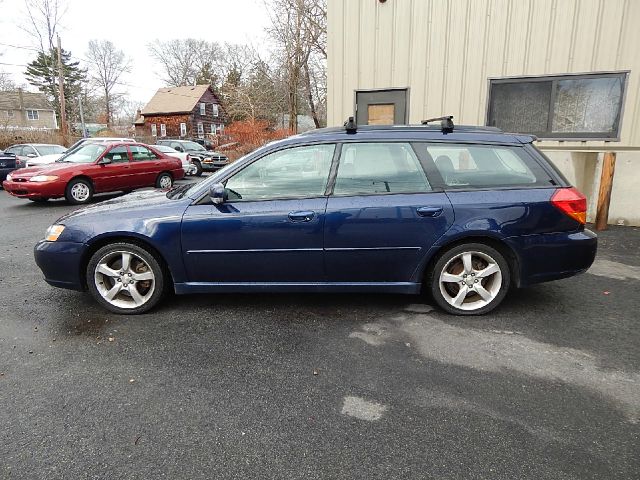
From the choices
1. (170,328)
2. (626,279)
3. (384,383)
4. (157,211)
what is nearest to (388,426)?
(384,383)

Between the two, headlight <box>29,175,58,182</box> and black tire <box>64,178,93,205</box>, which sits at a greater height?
headlight <box>29,175,58,182</box>

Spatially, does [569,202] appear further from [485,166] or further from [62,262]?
[62,262]

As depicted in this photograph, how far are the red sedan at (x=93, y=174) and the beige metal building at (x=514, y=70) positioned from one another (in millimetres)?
6387

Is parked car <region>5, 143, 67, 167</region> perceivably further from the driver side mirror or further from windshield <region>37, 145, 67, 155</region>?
the driver side mirror

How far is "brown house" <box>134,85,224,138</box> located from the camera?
48.1m

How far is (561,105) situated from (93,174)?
1027 centimetres

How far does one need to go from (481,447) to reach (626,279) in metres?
3.66

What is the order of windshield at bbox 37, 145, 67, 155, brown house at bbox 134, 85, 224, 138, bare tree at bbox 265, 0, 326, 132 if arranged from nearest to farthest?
windshield at bbox 37, 145, 67, 155
bare tree at bbox 265, 0, 326, 132
brown house at bbox 134, 85, 224, 138

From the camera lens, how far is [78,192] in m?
10.4

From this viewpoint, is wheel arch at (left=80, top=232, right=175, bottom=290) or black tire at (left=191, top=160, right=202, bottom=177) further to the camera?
black tire at (left=191, top=160, right=202, bottom=177)

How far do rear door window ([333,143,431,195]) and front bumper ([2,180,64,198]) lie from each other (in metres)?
9.03

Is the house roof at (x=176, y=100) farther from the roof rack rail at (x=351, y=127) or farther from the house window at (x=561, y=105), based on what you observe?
the roof rack rail at (x=351, y=127)

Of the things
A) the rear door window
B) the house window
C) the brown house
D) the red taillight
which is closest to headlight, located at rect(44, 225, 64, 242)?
the rear door window

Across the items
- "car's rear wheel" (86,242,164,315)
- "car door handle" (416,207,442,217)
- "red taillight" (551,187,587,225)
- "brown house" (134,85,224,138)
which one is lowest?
"car's rear wheel" (86,242,164,315)
